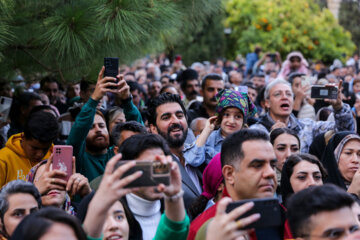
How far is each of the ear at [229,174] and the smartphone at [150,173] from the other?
0.86m

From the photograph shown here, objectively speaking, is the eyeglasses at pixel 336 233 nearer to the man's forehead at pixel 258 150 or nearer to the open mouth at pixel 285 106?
the man's forehead at pixel 258 150

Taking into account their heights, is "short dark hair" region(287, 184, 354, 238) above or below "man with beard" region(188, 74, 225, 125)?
below

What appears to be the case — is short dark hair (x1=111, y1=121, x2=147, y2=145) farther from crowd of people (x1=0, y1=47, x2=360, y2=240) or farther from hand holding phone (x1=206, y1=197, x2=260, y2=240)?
hand holding phone (x1=206, y1=197, x2=260, y2=240)

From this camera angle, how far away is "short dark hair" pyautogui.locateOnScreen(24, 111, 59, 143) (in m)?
4.58

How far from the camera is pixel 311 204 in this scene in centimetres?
266

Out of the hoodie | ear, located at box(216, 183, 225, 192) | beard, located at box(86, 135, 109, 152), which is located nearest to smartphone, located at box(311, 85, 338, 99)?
beard, located at box(86, 135, 109, 152)

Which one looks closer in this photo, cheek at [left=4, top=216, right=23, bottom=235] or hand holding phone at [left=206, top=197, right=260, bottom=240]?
hand holding phone at [left=206, top=197, right=260, bottom=240]

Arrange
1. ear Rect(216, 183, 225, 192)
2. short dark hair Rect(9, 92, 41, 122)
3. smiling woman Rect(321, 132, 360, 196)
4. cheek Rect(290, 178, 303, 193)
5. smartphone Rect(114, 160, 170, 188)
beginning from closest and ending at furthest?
smartphone Rect(114, 160, 170, 188), ear Rect(216, 183, 225, 192), cheek Rect(290, 178, 303, 193), smiling woman Rect(321, 132, 360, 196), short dark hair Rect(9, 92, 41, 122)

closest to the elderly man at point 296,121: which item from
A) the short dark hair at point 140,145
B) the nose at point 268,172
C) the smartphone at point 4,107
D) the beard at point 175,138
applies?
the beard at point 175,138

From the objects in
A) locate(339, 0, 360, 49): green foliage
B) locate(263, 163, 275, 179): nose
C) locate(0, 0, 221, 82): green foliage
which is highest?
locate(339, 0, 360, 49): green foliage

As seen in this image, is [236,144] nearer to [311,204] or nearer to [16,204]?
[311,204]

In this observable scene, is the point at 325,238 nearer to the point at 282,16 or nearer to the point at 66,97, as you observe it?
the point at 66,97

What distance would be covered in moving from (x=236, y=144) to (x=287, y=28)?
1866cm

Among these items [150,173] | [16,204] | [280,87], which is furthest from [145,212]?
[280,87]
